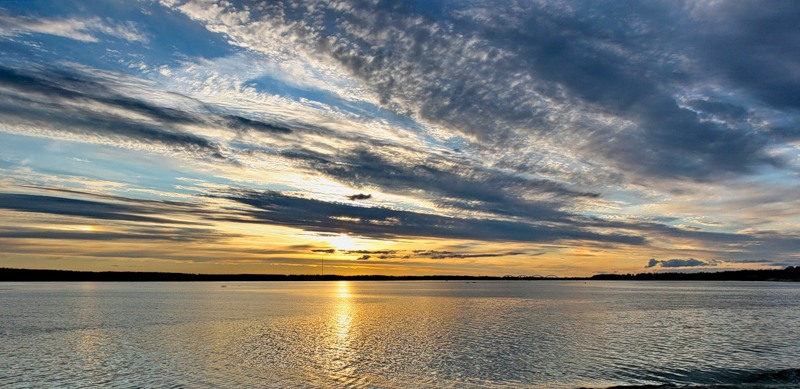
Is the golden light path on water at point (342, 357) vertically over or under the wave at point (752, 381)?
under

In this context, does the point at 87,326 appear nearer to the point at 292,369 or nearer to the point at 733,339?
the point at 292,369

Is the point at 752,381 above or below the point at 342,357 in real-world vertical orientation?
above

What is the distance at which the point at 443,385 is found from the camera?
32.0m

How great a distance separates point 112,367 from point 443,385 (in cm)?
2439

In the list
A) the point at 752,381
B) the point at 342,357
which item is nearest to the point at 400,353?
the point at 342,357


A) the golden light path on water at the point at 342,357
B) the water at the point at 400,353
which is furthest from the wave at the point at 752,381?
the golden light path on water at the point at 342,357

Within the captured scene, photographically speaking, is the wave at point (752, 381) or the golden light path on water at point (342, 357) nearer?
the wave at point (752, 381)

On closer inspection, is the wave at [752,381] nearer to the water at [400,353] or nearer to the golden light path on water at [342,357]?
the water at [400,353]

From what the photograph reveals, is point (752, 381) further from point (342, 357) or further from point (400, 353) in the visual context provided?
point (342, 357)

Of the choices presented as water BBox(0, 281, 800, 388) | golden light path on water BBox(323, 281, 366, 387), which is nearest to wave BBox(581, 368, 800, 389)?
water BBox(0, 281, 800, 388)

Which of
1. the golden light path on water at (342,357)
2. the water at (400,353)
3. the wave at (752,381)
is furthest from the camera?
the golden light path on water at (342,357)

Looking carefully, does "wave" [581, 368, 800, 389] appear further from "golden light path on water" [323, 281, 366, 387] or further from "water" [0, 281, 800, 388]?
"golden light path on water" [323, 281, 366, 387]

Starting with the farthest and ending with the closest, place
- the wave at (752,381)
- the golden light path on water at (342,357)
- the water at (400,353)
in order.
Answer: the golden light path on water at (342,357) → the water at (400,353) → the wave at (752,381)

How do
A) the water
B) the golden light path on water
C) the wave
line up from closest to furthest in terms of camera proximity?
the wave
the water
the golden light path on water
